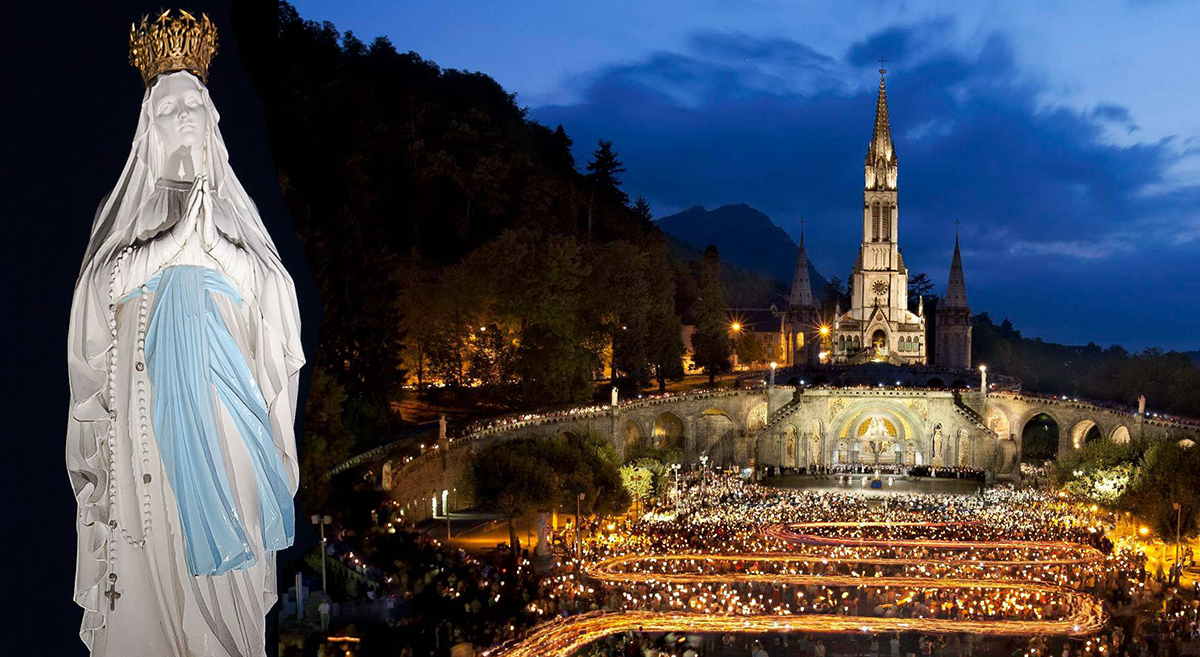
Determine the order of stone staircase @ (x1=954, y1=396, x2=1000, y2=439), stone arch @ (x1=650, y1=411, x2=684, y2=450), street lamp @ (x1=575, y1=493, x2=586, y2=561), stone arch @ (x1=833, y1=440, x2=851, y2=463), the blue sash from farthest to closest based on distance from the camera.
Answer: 1. stone arch @ (x1=833, y1=440, x2=851, y2=463)
2. stone arch @ (x1=650, y1=411, x2=684, y2=450)
3. stone staircase @ (x1=954, y1=396, x2=1000, y2=439)
4. street lamp @ (x1=575, y1=493, x2=586, y2=561)
5. the blue sash

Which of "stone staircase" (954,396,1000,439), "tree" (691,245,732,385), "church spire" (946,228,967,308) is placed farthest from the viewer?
"church spire" (946,228,967,308)

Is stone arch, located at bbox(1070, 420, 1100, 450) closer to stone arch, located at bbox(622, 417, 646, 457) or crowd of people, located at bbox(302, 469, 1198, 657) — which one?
crowd of people, located at bbox(302, 469, 1198, 657)

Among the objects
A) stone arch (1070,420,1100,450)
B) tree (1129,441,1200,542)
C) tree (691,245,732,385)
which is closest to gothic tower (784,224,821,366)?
tree (691,245,732,385)

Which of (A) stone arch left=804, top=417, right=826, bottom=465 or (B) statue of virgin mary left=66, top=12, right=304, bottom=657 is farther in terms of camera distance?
(A) stone arch left=804, top=417, right=826, bottom=465

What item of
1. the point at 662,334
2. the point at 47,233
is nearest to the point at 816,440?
the point at 662,334

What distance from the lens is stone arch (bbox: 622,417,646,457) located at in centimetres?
5744

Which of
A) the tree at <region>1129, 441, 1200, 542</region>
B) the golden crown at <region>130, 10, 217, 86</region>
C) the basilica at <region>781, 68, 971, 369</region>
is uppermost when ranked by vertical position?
the basilica at <region>781, 68, 971, 369</region>

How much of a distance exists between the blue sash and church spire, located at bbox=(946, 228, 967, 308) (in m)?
96.7

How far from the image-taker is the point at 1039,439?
245ft

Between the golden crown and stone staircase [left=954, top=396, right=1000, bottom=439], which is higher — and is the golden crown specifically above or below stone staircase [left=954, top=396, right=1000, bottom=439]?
above

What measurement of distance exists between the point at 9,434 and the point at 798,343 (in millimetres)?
94289

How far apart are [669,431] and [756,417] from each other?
258 inches

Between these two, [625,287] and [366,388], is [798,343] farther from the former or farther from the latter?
[366,388]

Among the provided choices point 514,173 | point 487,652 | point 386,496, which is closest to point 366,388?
point 386,496
